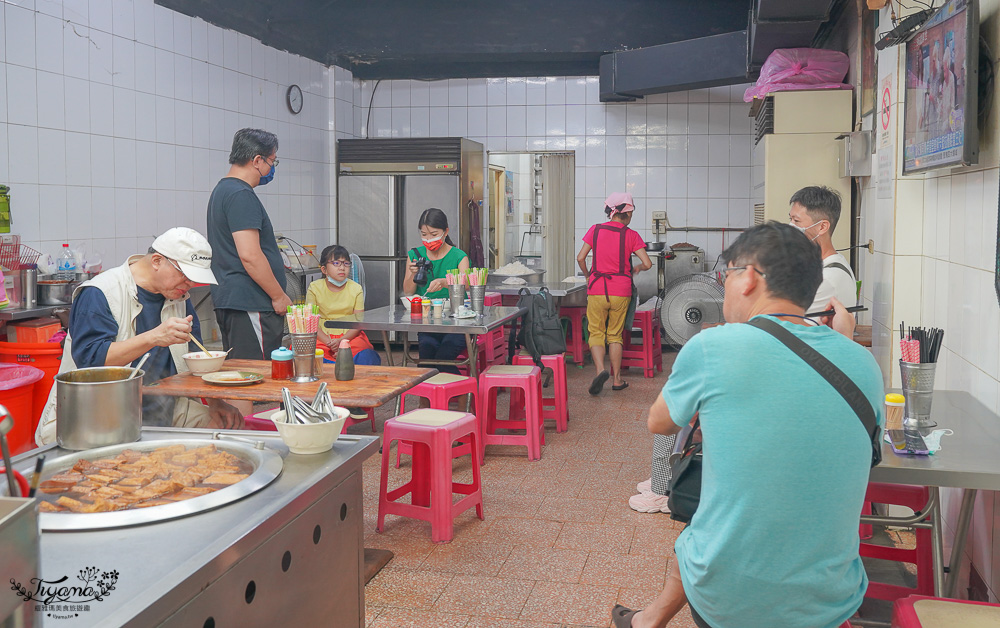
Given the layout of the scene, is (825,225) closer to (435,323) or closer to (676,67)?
(435,323)

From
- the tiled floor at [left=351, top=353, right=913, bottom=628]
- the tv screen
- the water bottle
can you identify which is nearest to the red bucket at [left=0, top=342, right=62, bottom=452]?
the water bottle

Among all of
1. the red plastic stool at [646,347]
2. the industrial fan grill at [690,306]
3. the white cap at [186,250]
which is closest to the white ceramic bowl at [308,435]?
the white cap at [186,250]

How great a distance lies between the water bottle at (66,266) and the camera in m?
4.72

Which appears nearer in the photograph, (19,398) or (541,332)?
(19,398)

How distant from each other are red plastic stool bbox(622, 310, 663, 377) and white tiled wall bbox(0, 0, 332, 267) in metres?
3.39

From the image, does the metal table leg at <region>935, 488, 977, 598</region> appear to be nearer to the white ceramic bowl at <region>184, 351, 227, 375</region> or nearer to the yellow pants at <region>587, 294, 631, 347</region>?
the white ceramic bowl at <region>184, 351, 227, 375</region>

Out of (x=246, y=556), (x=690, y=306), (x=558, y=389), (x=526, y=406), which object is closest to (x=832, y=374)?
(x=246, y=556)

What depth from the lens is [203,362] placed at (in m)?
3.34

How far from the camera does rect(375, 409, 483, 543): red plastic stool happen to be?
143 inches

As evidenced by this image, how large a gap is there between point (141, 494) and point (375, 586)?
5.90ft

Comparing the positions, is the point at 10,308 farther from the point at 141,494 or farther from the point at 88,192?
the point at 141,494

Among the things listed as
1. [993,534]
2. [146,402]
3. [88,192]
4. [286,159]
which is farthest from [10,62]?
[993,534]

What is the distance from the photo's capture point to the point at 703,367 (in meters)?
1.83

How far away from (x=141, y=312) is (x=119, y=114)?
10.5 ft
